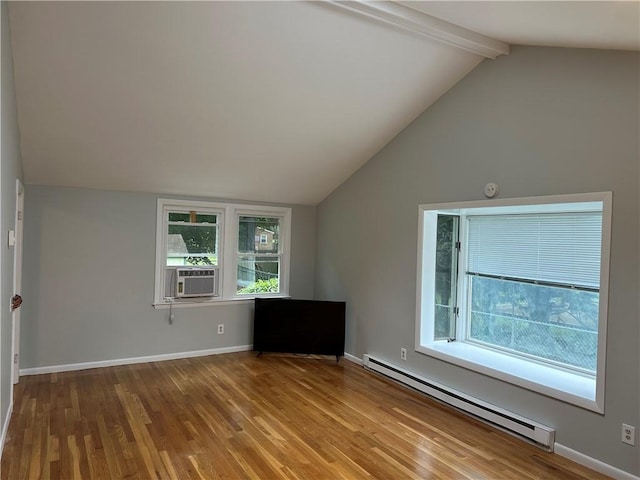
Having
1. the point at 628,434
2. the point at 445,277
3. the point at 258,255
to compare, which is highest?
the point at 258,255

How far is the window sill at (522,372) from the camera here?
3028mm

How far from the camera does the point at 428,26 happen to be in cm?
304

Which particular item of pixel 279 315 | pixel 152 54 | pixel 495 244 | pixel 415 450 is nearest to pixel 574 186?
pixel 495 244

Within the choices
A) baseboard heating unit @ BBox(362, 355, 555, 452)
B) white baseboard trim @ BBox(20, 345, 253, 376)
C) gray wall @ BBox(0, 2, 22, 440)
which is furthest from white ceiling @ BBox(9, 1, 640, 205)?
baseboard heating unit @ BBox(362, 355, 555, 452)

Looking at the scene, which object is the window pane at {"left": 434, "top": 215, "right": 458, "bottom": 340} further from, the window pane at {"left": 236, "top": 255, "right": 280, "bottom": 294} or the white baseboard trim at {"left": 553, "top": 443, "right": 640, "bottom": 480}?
the window pane at {"left": 236, "top": 255, "right": 280, "bottom": 294}

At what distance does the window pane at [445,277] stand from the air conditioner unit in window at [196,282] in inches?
101

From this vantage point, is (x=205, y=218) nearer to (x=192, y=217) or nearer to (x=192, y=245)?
(x=192, y=217)

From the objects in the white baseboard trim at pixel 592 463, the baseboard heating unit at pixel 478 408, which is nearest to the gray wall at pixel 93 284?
the baseboard heating unit at pixel 478 408

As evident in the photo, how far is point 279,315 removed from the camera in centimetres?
525

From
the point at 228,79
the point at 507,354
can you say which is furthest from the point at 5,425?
the point at 507,354

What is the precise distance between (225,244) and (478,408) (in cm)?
327

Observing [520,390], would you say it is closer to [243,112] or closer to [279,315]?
[279,315]

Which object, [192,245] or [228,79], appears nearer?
[228,79]

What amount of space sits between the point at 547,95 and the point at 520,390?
219 centimetres
